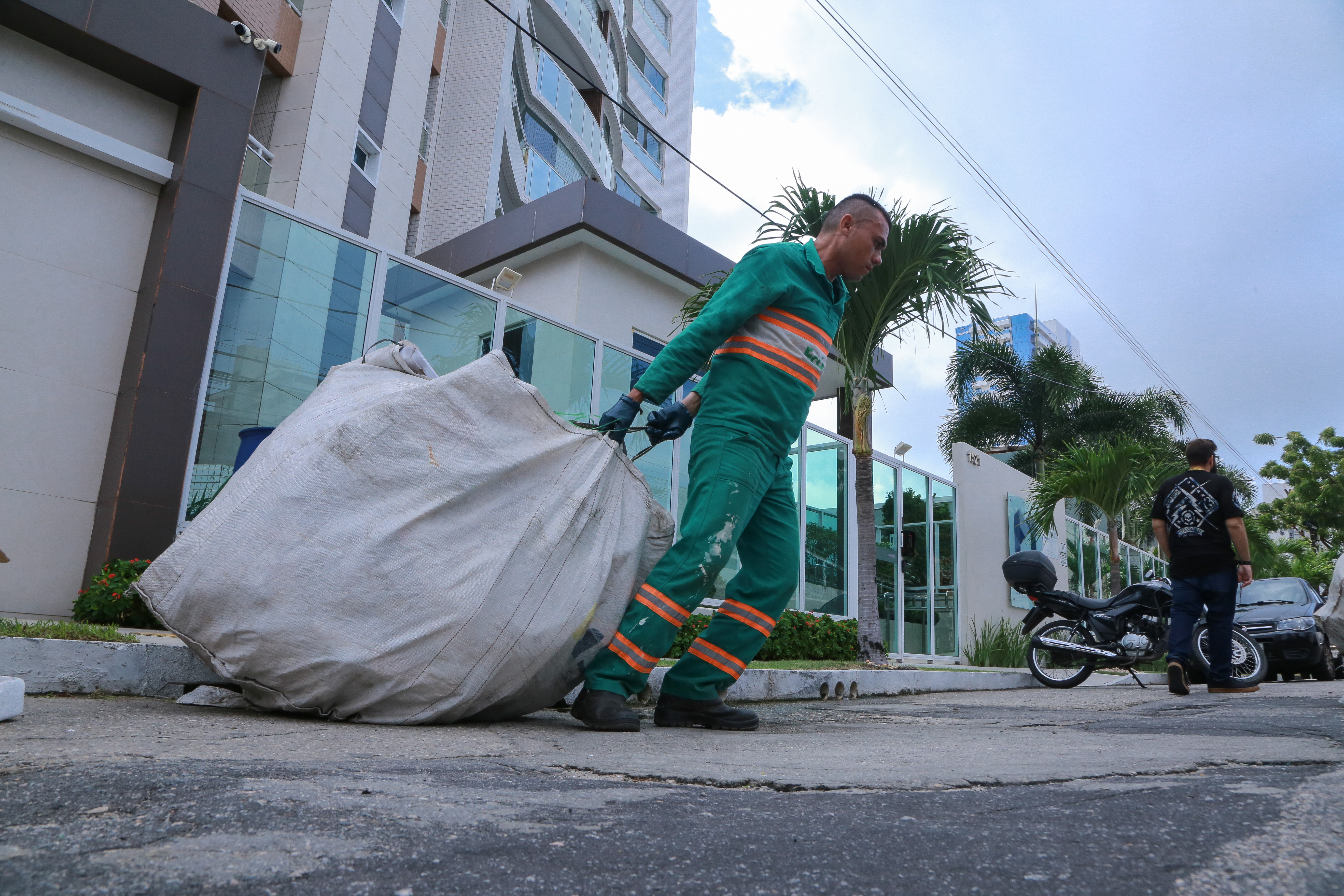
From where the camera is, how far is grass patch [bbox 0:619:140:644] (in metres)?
2.91

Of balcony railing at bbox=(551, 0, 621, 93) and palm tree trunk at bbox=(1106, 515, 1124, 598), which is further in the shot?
balcony railing at bbox=(551, 0, 621, 93)

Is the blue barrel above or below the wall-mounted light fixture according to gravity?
below

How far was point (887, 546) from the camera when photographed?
12023mm

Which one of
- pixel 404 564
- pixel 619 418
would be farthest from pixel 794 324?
pixel 404 564

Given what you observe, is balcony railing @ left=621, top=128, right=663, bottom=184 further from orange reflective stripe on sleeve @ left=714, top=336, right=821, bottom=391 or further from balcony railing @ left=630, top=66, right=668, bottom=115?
orange reflective stripe on sleeve @ left=714, top=336, right=821, bottom=391

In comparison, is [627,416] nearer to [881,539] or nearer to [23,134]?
[23,134]

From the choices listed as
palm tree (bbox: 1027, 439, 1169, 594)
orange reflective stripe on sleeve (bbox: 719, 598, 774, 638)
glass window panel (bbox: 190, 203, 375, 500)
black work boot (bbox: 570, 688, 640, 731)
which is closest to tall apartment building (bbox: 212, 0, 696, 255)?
glass window panel (bbox: 190, 203, 375, 500)

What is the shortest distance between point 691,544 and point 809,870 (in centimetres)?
185

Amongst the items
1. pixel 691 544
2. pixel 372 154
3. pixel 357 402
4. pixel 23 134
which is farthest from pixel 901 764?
pixel 372 154

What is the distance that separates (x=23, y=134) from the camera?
5512 mm

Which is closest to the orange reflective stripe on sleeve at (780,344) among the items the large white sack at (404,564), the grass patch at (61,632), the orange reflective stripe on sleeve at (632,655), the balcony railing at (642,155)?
the large white sack at (404,564)

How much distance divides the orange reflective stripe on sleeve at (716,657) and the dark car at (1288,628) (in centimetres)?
837

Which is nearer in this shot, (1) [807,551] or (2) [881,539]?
(1) [807,551]

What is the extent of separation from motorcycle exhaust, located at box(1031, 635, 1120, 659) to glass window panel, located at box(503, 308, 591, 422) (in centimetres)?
452
